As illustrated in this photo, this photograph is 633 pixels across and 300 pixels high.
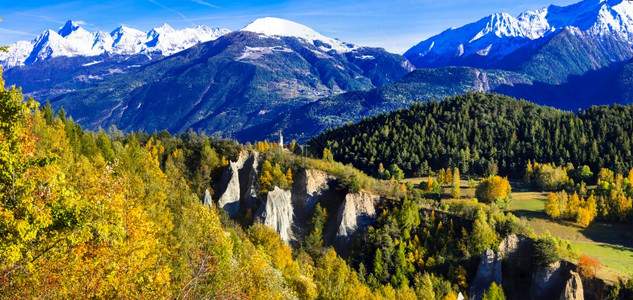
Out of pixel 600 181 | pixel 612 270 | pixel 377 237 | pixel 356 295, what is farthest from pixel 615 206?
pixel 356 295

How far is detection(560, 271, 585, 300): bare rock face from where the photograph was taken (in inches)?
2968

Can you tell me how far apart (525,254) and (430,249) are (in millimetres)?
18704

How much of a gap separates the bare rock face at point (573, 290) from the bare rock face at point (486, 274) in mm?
11850

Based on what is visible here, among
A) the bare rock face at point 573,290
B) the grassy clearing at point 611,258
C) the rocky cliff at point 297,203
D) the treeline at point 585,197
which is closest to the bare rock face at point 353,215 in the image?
the rocky cliff at point 297,203

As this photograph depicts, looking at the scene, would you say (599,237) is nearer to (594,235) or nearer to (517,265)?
(594,235)

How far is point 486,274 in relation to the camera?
84.9 metres

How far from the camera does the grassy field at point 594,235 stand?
88838mm

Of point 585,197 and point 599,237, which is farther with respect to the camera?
point 585,197

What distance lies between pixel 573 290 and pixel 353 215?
45.3m

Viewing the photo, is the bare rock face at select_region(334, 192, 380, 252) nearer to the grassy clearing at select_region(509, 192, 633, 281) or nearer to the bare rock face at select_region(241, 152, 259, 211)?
the bare rock face at select_region(241, 152, 259, 211)

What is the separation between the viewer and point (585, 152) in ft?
566

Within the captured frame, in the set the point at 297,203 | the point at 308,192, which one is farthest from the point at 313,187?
the point at 297,203

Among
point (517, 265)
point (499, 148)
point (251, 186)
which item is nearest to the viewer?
point (517, 265)

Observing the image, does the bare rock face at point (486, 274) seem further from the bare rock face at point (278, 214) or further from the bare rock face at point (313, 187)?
the bare rock face at point (278, 214)
